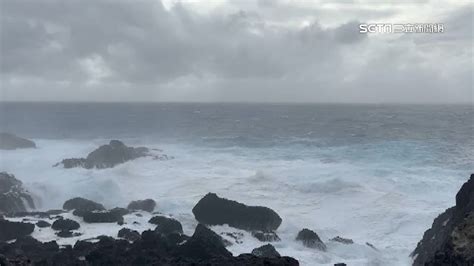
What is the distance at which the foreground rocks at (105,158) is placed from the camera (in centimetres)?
4700

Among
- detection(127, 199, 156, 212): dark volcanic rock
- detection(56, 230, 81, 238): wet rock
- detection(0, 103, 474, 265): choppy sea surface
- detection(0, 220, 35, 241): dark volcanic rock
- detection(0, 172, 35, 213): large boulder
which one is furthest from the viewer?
detection(127, 199, 156, 212): dark volcanic rock

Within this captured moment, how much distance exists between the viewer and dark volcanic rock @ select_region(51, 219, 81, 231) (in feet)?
87.1

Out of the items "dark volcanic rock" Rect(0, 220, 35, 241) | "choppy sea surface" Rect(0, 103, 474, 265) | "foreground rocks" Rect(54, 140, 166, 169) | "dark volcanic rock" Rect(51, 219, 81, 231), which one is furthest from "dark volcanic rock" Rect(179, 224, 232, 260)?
"foreground rocks" Rect(54, 140, 166, 169)

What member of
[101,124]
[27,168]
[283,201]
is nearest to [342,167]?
[283,201]

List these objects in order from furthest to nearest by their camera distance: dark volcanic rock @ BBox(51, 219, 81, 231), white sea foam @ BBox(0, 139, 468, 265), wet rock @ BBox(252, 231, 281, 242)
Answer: white sea foam @ BBox(0, 139, 468, 265)
wet rock @ BBox(252, 231, 281, 242)
dark volcanic rock @ BBox(51, 219, 81, 231)

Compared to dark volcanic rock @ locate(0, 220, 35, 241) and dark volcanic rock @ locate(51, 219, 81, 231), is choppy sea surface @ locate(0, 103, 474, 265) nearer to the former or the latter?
dark volcanic rock @ locate(51, 219, 81, 231)

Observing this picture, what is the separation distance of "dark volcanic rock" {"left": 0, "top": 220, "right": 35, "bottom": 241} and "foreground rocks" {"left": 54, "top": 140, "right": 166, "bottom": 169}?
69.5ft

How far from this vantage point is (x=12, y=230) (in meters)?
25.1

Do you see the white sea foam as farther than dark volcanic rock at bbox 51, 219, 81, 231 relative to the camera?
Yes

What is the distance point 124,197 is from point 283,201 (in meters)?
11.5

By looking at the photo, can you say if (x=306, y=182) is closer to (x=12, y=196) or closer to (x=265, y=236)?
(x=265, y=236)

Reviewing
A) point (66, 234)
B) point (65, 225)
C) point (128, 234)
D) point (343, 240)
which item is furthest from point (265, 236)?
point (65, 225)

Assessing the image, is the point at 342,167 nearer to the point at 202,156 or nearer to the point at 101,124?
the point at 202,156

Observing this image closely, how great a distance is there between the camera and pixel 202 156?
55.6m
